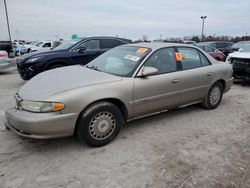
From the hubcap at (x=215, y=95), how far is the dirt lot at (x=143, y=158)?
78 cm

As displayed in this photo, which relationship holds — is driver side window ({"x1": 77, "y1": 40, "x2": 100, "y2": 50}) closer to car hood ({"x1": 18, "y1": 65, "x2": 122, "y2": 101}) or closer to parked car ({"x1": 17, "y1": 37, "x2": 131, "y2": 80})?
parked car ({"x1": 17, "y1": 37, "x2": 131, "y2": 80})

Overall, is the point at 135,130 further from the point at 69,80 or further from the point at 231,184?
the point at 231,184

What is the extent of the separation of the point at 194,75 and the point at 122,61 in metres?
1.49

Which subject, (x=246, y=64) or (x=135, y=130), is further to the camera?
(x=246, y=64)

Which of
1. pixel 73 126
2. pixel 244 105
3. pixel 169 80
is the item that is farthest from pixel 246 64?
pixel 73 126

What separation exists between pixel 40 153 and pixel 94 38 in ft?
18.1

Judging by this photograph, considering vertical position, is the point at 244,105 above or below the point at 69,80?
below

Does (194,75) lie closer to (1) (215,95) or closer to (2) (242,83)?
(1) (215,95)

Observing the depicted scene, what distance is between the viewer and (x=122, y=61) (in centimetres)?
404

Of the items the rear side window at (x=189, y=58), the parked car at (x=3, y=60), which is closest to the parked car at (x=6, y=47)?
the parked car at (x=3, y=60)

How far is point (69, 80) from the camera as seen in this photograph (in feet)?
11.2

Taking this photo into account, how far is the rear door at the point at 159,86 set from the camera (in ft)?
12.2

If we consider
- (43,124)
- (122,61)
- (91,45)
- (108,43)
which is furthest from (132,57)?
(108,43)

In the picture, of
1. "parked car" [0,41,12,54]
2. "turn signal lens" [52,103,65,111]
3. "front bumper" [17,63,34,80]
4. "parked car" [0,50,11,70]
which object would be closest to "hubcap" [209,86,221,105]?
"turn signal lens" [52,103,65,111]
